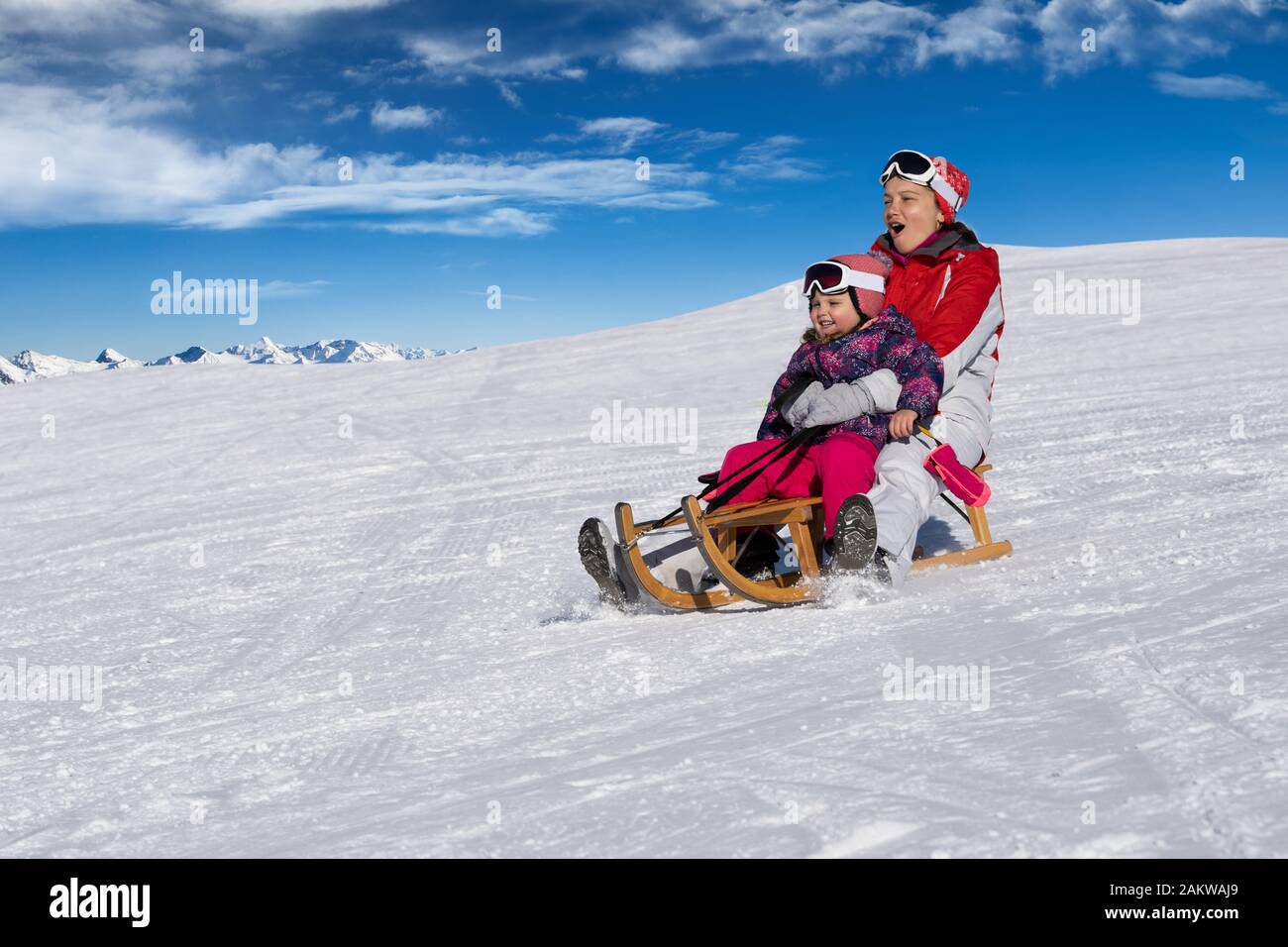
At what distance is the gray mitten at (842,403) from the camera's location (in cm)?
420

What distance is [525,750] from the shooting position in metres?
2.75

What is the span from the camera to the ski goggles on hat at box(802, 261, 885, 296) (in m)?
4.32

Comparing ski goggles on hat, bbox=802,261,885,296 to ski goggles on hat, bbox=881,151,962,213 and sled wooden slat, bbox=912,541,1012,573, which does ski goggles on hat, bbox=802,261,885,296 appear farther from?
sled wooden slat, bbox=912,541,1012,573

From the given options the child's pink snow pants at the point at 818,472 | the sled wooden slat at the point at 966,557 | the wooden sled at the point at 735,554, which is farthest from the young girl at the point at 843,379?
the sled wooden slat at the point at 966,557

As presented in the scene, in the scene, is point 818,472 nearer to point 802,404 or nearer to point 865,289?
point 802,404

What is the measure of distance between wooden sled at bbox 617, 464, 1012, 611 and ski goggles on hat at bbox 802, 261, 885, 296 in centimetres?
89

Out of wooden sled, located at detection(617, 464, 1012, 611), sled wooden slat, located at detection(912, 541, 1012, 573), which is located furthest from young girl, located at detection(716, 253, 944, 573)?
sled wooden slat, located at detection(912, 541, 1012, 573)

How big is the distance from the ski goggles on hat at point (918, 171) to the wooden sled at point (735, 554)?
1.54 meters

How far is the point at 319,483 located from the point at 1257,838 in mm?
7713

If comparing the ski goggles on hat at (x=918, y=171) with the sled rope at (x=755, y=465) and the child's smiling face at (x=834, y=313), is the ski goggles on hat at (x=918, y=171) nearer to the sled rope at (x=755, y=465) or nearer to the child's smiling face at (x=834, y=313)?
the child's smiling face at (x=834, y=313)
